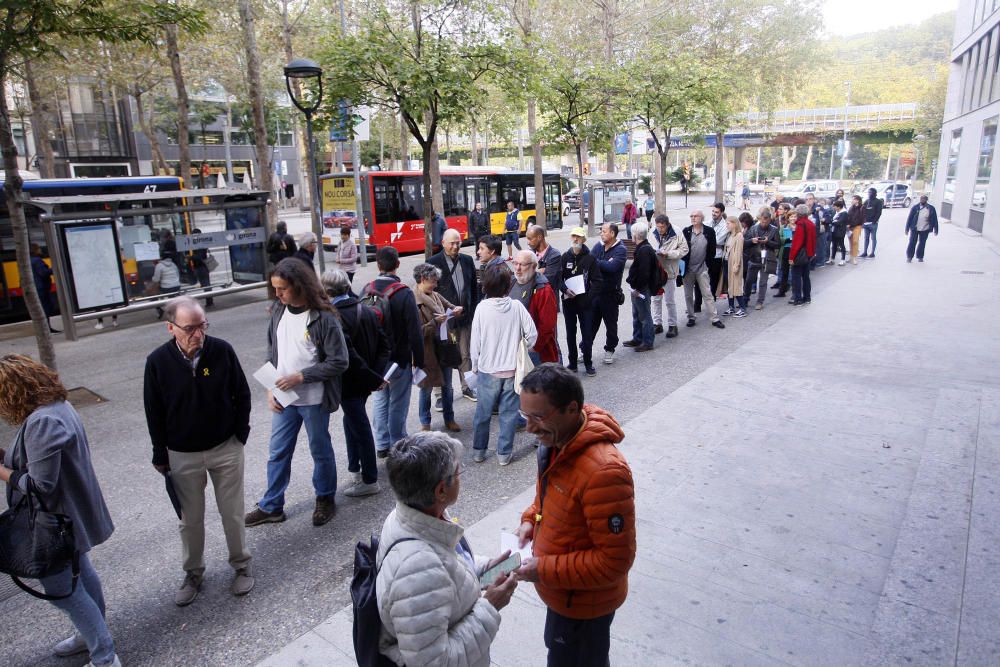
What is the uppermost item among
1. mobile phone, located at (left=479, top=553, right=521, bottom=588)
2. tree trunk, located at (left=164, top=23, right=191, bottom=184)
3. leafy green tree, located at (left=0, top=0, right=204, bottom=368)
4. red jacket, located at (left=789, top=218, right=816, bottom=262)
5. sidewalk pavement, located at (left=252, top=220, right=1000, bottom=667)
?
tree trunk, located at (left=164, top=23, right=191, bottom=184)

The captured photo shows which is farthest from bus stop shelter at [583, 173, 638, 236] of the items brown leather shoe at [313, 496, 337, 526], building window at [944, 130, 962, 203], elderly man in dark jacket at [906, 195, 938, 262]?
brown leather shoe at [313, 496, 337, 526]

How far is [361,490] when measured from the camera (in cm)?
503

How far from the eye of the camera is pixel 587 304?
25.5ft

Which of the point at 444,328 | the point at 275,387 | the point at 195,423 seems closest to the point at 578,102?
the point at 444,328

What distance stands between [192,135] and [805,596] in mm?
57014

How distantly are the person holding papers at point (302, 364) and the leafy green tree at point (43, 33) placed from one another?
4.37 metres

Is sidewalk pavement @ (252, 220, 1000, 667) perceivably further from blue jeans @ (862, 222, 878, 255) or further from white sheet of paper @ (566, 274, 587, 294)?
blue jeans @ (862, 222, 878, 255)

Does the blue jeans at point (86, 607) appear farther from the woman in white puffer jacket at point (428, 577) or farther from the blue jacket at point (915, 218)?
the blue jacket at point (915, 218)

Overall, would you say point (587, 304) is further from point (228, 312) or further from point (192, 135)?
point (192, 135)

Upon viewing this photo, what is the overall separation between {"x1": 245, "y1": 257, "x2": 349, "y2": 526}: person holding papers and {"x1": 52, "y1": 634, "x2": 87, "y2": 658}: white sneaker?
4.21 ft

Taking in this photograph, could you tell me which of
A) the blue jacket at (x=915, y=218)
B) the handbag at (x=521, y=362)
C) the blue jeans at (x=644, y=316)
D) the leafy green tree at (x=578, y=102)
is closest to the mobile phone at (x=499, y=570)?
the handbag at (x=521, y=362)

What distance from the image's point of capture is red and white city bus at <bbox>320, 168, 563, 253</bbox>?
21188mm

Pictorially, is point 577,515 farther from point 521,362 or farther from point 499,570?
point 521,362

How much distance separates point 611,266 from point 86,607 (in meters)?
6.16
